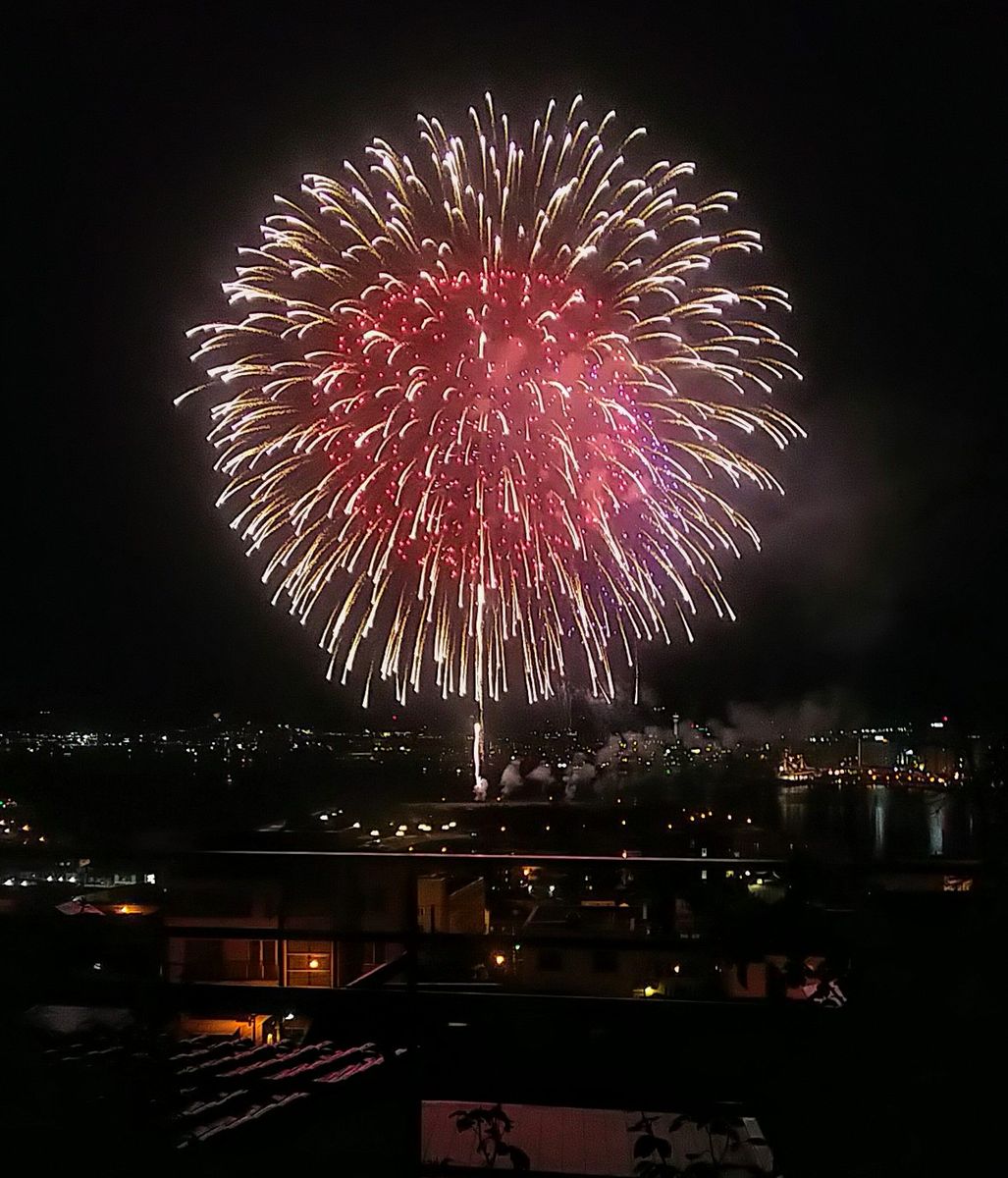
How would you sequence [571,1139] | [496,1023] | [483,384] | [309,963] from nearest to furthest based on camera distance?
[571,1139]
[496,1023]
[309,963]
[483,384]

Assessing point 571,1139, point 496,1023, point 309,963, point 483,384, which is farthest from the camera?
point 483,384

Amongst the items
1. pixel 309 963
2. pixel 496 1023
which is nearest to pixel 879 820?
pixel 309 963

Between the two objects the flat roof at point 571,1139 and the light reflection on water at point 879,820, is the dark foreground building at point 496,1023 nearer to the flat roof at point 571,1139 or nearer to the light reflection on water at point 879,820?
the flat roof at point 571,1139

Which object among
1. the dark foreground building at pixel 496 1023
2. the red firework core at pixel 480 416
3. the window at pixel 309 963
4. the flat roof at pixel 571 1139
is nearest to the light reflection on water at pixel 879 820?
the dark foreground building at pixel 496 1023

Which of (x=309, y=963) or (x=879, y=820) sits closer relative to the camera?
(x=309, y=963)

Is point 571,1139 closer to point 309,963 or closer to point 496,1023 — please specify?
point 496,1023

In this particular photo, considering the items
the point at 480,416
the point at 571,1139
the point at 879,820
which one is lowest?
the point at 879,820

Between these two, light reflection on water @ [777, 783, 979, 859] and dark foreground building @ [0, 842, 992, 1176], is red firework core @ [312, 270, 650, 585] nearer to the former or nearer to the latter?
light reflection on water @ [777, 783, 979, 859]
